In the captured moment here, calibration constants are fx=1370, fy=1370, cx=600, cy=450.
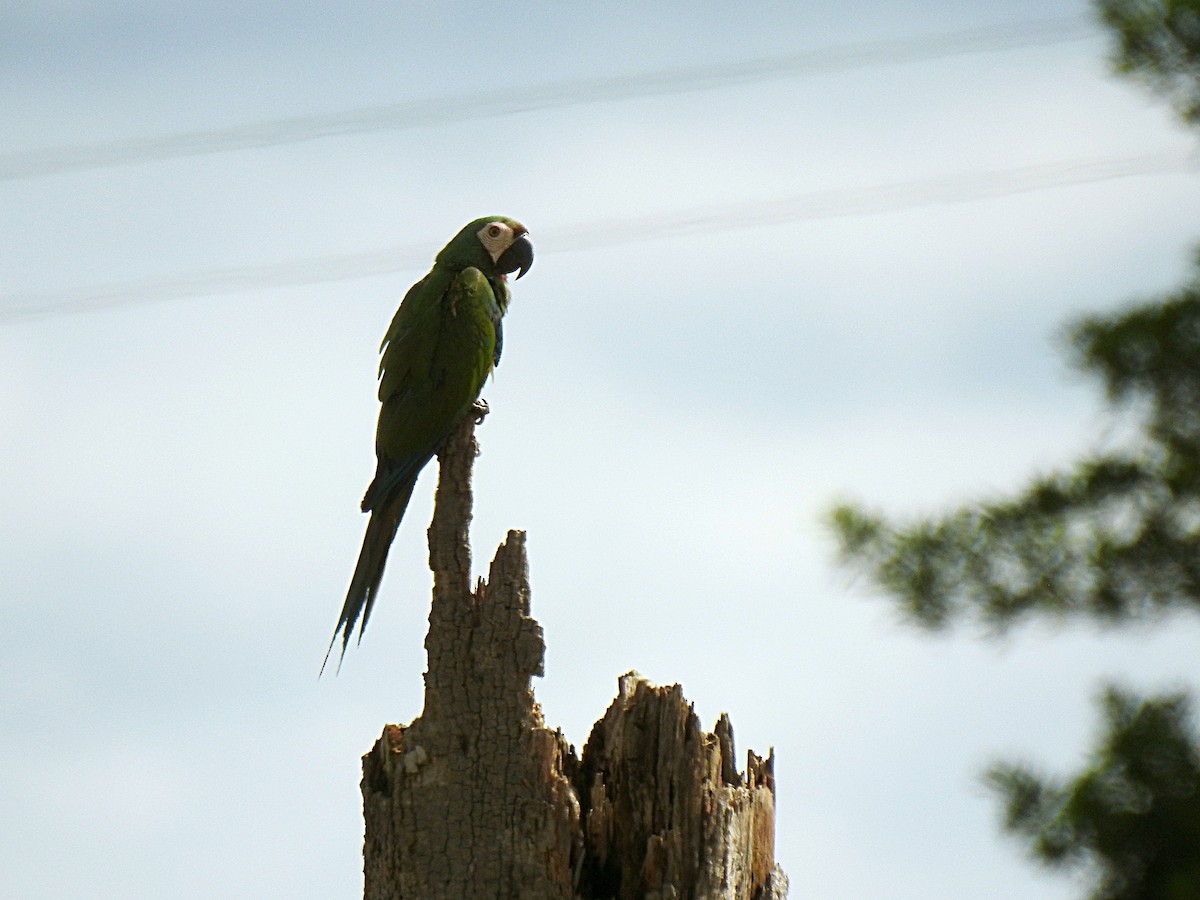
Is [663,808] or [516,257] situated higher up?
[516,257]

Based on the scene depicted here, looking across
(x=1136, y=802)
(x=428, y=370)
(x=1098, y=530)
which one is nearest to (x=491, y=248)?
(x=428, y=370)

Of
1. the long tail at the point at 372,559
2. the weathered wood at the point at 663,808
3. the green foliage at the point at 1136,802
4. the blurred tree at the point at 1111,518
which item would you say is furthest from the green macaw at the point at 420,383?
the green foliage at the point at 1136,802

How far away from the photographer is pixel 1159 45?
3.21 m

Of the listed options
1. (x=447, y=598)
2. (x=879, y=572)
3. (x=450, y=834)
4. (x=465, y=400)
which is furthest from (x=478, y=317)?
(x=879, y=572)

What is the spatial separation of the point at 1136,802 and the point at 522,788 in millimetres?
1874

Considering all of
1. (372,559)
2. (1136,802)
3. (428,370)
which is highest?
(428,370)

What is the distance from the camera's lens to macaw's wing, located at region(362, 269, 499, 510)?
4586 mm

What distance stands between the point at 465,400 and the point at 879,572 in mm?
1926

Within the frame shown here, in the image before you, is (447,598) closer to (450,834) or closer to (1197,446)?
(450,834)

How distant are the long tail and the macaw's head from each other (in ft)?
2.94

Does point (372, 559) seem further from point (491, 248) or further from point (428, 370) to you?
point (491, 248)

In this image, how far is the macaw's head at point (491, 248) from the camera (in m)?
5.01

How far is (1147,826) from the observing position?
2.66 meters

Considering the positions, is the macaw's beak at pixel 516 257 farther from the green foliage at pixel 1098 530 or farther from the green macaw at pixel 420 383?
the green foliage at pixel 1098 530
